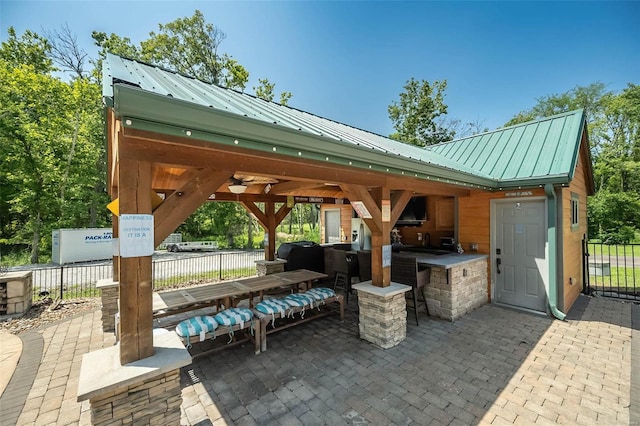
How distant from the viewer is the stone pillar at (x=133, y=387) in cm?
184

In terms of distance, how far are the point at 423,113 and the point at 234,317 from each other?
75.5 feet

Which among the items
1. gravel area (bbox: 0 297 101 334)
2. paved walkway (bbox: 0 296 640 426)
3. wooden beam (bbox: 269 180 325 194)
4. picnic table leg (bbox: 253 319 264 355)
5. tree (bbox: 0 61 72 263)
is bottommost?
paved walkway (bbox: 0 296 640 426)

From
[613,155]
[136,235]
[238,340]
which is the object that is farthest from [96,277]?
[613,155]

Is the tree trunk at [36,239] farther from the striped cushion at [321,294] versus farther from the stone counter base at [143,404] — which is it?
the stone counter base at [143,404]

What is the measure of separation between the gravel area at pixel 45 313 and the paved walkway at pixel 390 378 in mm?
497

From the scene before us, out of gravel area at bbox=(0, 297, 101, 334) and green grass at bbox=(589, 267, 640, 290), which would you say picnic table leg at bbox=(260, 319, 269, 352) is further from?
green grass at bbox=(589, 267, 640, 290)

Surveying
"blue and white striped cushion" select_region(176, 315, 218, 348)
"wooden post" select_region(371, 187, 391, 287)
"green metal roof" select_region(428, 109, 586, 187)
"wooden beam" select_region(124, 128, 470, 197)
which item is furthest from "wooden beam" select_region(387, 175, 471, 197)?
"blue and white striped cushion" select_region(176, 315, 218, 348)

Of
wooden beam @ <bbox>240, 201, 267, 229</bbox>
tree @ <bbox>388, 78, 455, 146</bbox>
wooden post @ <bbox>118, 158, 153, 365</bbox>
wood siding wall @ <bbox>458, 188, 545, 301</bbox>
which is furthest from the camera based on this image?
tree @ <bbox>388, 78, 455, 146</bbox>

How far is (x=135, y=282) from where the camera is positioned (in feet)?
6.70

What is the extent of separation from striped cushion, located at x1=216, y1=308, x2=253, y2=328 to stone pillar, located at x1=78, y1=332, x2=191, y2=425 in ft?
4.41

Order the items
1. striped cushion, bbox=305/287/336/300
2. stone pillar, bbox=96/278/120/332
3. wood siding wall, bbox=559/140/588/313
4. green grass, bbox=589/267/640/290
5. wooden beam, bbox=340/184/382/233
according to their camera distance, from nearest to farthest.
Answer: wooden beam, bbox=340/184/382/233 → stone pillar, bbox=96/278/120/332 → striped cushion, bbox=305/287/336/300 → wood siding wall, bbox=559/140/588/313 → green grass, bbox=589/267/640/290

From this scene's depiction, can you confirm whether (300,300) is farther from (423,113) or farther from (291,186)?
(423,113)

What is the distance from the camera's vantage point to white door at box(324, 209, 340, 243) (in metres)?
11.2

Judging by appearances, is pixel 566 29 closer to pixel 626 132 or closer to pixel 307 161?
pixel 307 161
